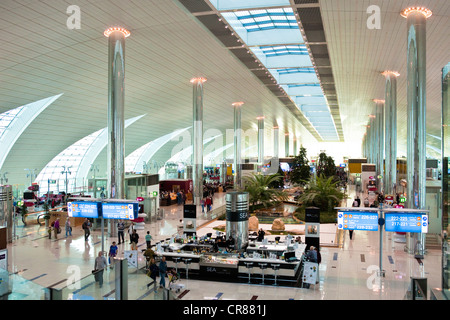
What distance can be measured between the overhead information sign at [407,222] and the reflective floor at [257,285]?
1.45m

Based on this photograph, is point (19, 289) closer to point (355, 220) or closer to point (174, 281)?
point (174, 281)

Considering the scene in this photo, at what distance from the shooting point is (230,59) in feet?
82.4

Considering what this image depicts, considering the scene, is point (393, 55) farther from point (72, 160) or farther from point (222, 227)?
point (72, 160)

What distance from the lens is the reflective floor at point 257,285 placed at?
10.5 m

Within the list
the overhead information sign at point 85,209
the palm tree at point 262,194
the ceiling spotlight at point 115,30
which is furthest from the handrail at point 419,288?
the palm tree at point 262,194

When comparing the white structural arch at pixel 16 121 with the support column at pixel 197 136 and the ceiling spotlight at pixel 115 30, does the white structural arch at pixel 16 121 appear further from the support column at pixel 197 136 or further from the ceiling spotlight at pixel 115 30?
the ceiling spotlight at pixel 115 30

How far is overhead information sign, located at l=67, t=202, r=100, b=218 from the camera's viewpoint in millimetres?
15031

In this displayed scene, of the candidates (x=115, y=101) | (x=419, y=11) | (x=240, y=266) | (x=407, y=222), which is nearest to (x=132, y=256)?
(x=240, y=266)

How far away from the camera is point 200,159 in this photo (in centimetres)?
2966

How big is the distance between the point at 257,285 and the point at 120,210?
5717 millimetres

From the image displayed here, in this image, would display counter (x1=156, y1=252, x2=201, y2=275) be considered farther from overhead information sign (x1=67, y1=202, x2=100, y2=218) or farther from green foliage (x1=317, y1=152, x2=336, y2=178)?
green foliage (x1=317, y1=152, x2=336, y2=178)

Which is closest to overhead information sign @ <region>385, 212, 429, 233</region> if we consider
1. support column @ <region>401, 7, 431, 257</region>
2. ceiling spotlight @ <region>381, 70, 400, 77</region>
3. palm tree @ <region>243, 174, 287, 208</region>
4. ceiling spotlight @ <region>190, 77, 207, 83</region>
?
support column @ <region>401, 7, 431, 257</region>

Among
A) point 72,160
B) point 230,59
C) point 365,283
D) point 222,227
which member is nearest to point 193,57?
point 230,59
